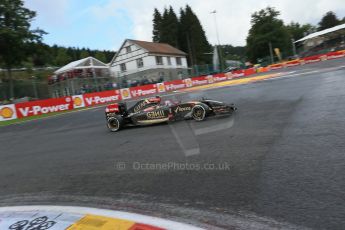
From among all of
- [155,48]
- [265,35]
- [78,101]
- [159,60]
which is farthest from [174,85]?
[265,35]

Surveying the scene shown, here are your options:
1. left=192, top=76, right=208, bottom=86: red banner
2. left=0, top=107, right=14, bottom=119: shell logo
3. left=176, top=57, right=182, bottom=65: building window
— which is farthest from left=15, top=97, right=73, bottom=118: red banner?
left=176, top=57, right=182, bottom=65: building window

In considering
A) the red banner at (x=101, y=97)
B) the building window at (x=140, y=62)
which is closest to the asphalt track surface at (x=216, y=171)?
the red banner at (x=101, y=97)

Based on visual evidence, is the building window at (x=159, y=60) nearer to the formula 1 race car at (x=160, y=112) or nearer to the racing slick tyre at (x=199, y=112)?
the formula 1 race car at (x=160, y=112)

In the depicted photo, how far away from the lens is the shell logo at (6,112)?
2352cm

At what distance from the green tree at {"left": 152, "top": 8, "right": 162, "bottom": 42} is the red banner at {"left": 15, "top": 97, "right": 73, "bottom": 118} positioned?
60201 millimetres

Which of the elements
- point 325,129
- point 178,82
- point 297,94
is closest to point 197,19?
point 178,82

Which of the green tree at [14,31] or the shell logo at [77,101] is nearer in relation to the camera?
the shell logo at [77,101]

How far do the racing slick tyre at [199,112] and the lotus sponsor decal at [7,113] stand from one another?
1763 cm

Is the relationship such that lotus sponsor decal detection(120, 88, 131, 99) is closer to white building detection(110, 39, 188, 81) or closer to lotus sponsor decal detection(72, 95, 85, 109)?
lotus sponsor decal detection(72, 95, 85, 109)

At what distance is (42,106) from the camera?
85.0 feet

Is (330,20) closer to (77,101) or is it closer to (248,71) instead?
(248,71)

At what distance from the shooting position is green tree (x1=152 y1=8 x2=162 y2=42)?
8571 cm

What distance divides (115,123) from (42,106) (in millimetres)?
16244

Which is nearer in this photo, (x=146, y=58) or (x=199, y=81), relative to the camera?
(x=199, y=81)
